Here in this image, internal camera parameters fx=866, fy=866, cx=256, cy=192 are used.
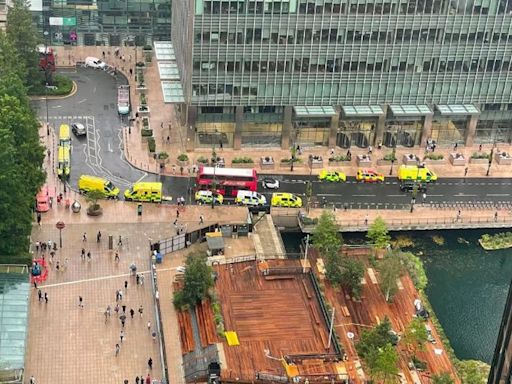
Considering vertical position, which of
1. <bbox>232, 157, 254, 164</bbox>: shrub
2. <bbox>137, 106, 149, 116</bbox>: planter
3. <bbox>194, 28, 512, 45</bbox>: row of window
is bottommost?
<bbox>232, 157, 254, 164</bbox>: shrub

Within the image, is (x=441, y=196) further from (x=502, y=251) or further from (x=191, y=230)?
(x=191, y=230)

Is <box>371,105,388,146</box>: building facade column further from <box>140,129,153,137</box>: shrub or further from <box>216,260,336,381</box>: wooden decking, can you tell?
<box>216,260,336,381</box>: wooden decking

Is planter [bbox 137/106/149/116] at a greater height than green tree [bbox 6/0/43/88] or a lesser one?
lesser

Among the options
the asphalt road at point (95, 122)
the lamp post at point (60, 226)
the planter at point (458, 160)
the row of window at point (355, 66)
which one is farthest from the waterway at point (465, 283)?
the lamp post at point (60, 226)

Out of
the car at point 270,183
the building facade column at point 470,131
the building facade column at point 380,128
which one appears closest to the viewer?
the car at point 270,183

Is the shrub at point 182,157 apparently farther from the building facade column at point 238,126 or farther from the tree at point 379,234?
the tree at point 379,234

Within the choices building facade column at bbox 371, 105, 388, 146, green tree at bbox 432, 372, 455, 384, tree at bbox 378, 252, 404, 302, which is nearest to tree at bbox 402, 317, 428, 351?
green tree at bbox 432, 372, 455, 384

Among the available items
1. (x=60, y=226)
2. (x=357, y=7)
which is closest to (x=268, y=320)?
(x=60, y=226)
